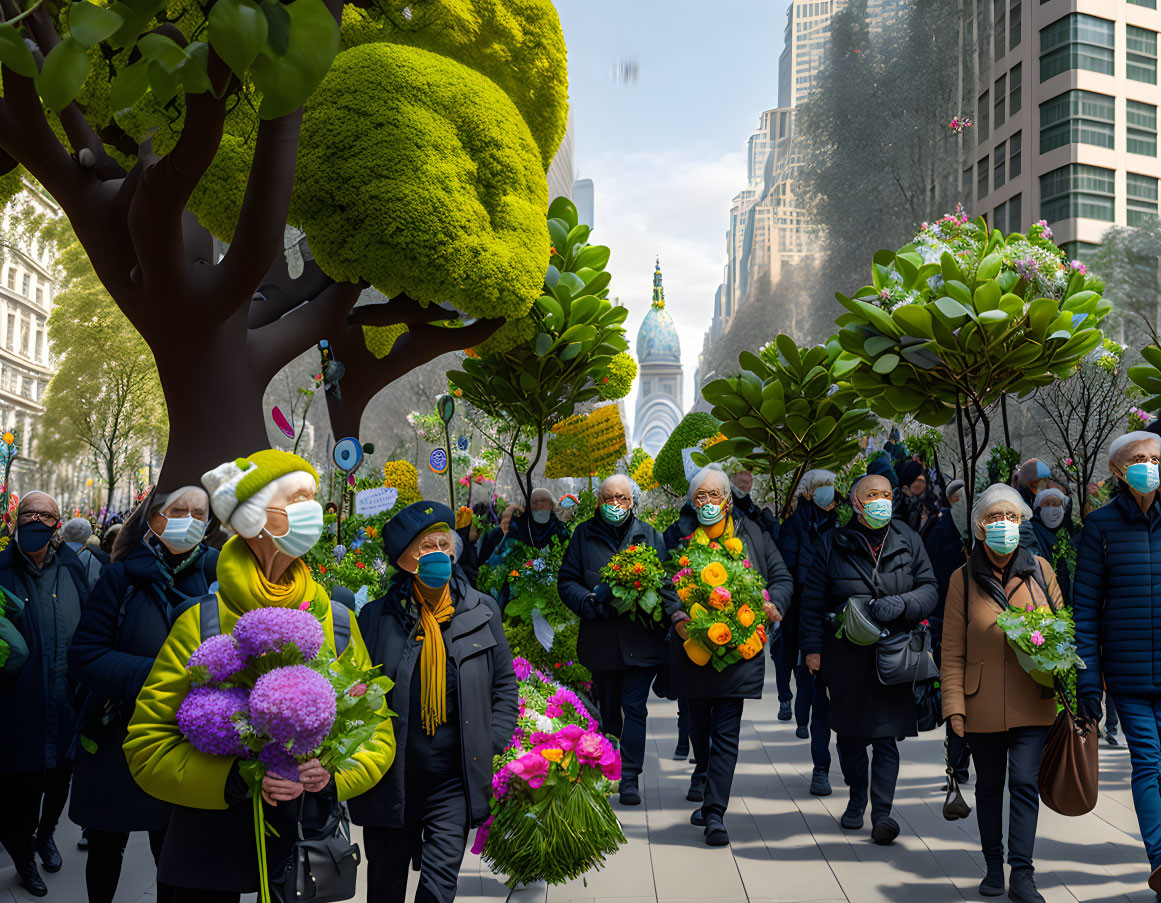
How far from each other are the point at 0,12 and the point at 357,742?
23.1ft

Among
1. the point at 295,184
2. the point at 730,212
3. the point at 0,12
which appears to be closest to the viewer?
the point at 0,12

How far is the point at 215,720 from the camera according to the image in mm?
2713

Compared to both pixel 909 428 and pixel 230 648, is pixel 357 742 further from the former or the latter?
pixel 909 428

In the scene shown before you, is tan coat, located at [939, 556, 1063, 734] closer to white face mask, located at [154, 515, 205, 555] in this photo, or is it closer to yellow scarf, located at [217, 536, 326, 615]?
yellow scarf, located at [217, 536, 326, 615]

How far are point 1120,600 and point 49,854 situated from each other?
19.1 ft

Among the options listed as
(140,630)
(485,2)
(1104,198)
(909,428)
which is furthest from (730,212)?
(140,630)

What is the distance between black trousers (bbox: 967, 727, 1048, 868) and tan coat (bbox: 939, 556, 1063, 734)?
0.30 feet

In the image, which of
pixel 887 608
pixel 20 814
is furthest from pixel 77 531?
pixel 887 608

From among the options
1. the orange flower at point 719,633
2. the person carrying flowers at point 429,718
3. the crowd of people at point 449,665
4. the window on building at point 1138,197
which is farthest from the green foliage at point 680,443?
the window on building at point 1138,197

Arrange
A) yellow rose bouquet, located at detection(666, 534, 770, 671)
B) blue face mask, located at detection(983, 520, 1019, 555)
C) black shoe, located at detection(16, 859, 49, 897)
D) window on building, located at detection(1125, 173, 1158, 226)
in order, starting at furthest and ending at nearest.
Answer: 1. window on building, located at detection(1125, 173, 1158, 226)
2. yellow rose bouquet, located at detection(666, 534, 770, 671)
3. black shoe, located at detection(16, 859, 49, 897)
4. blue face mask, located at detection(983, 520, 1019, 555)

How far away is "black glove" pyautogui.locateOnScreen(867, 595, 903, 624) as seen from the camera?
18.9 feet

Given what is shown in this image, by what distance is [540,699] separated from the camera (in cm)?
475

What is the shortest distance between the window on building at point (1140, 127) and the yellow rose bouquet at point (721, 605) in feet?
134

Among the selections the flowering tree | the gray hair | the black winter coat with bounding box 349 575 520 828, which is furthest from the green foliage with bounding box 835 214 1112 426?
the gray hair
